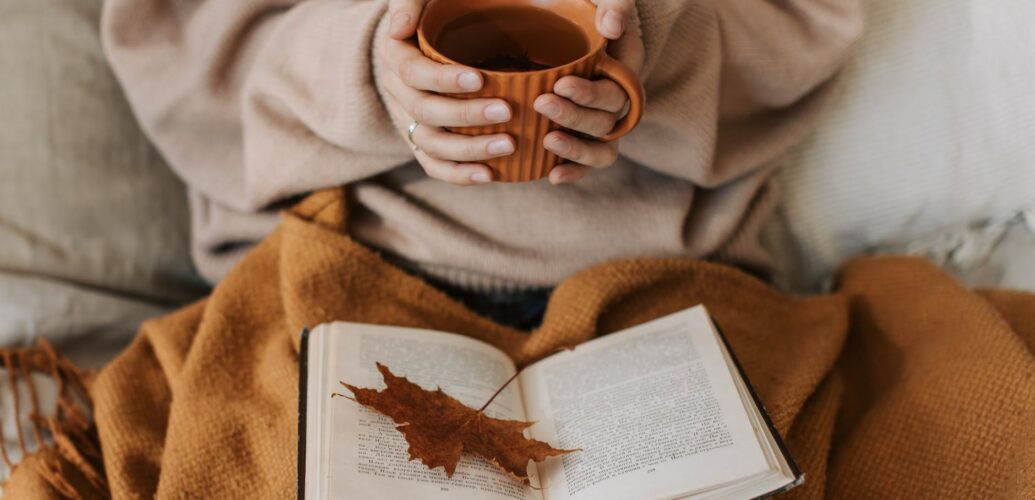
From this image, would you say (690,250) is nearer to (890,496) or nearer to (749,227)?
(749,227)

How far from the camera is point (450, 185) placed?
34.0 inches

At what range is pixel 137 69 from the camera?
0.93 metres

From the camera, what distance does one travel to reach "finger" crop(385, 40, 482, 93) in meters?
0.57

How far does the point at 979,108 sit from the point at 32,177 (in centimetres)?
104

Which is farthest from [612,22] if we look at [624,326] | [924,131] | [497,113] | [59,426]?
[59,426]

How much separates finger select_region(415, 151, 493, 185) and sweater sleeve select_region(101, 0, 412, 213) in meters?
0.10

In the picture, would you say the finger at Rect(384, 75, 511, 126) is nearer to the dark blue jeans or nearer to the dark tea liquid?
the dark tea liquid

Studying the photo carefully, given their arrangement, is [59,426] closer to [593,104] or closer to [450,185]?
[450,185]

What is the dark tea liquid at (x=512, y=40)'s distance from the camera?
2.11ft

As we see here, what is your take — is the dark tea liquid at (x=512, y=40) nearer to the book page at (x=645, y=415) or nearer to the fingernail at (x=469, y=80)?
the fingernail at (x=469, y=80)

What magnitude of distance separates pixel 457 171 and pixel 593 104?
0.45 feet

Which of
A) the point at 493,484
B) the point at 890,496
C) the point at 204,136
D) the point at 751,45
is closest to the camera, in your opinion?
the point at 493,484

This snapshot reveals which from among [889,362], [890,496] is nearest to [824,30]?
[889,362]

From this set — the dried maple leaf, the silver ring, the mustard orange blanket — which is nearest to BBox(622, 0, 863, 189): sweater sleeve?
the mustard orange blanket
